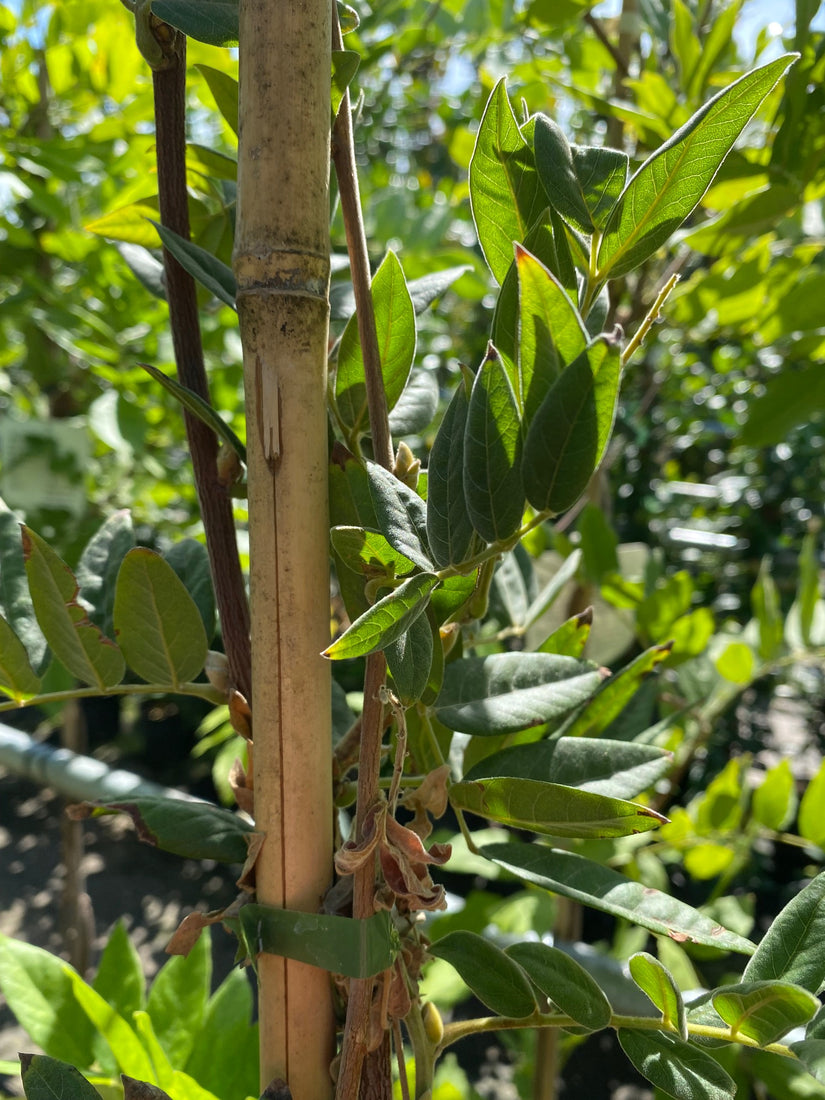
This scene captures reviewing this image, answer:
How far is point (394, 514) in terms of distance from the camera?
0.21 metres

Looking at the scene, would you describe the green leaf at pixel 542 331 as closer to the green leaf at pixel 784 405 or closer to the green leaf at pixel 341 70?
the green leaf at pixel 341 70

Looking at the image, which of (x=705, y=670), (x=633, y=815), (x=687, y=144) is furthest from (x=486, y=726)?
(x=705, y=670)

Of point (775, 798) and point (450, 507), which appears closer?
point (450, 507)

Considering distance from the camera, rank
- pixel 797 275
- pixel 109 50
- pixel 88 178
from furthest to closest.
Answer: pixel 88 178, pixel 109 50, pixel 797 275

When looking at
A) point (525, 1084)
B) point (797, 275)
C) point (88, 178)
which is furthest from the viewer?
point (88, 178)

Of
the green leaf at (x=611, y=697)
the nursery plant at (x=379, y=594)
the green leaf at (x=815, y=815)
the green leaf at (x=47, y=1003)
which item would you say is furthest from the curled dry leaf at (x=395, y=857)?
the green leaf at (x=815, y=815)

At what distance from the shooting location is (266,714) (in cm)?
24

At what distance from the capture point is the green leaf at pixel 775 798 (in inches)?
23.5

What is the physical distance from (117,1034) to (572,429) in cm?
30

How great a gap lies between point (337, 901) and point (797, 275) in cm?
54

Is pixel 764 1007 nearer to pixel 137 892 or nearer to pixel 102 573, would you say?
pixel 102 573

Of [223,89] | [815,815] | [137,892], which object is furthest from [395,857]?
[137,892]

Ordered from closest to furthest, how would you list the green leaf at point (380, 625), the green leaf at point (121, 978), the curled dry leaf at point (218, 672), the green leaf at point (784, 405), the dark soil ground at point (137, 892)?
the green leaf at point (380, 625), the curled dry leaf at point (218, 672), the green leaf at point (121, 978), the green leaf at point (784, 405), the dark soil ground at point (137, 892)

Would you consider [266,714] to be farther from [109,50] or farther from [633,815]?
[109,50]
